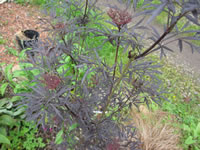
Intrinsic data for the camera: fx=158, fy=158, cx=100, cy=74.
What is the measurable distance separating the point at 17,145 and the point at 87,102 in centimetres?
113

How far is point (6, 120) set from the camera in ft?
5.32

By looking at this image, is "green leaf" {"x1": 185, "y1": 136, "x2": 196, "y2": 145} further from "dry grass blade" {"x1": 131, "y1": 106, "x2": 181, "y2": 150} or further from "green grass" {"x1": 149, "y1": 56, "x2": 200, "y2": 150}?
"dry grass blade" {"x1": 131, "y1": 106, "x2": 181, "y2": 150}

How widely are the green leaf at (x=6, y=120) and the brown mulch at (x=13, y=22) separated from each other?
1254 mm

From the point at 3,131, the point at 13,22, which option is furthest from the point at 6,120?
the point at 13,22

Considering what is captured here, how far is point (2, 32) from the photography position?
294 cm

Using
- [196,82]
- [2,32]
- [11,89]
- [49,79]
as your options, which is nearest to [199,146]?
[196,82]

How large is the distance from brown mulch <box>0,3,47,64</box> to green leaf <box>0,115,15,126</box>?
125 centimetres

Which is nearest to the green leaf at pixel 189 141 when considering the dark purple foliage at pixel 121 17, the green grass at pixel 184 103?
the green grass at pixel 184 103

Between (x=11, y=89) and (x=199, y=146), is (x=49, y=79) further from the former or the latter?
(x=199, y=146)

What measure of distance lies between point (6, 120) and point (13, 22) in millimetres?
2319

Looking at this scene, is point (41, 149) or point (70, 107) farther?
point (41, 149)

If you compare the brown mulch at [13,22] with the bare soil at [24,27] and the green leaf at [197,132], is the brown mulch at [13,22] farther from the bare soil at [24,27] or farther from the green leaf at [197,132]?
the green leaf at [197,132]

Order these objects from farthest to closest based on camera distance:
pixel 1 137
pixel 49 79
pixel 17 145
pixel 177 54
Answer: pixel 177 54 → pixel 17 145 → pixel 1 137 → pixel 49 79

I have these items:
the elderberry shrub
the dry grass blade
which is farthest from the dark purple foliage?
the dry grass blade
